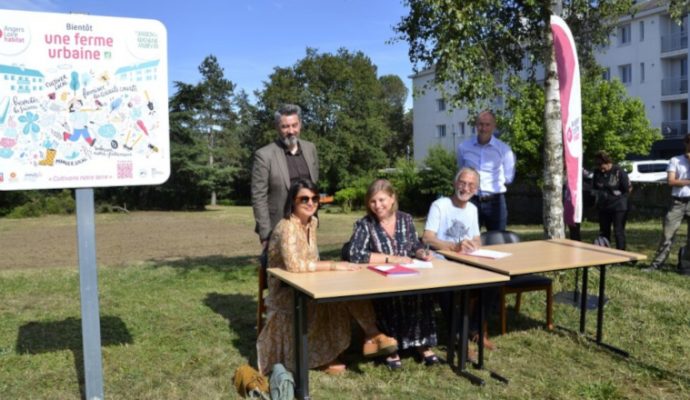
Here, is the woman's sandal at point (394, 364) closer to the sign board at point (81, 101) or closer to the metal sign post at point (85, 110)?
the metal sign post at point (85, 110)

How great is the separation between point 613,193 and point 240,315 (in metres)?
5.60

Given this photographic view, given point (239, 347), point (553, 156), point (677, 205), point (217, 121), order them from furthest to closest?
point (217, 121), point (677, 205), point (553, 156), point (239, 347)

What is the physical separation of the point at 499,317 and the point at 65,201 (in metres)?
29.8

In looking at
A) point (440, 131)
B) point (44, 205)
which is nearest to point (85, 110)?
point (44, 205)

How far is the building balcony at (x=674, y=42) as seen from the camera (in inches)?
1274

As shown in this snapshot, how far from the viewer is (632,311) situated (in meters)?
5.74

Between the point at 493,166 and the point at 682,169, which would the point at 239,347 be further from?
the point at 682,169

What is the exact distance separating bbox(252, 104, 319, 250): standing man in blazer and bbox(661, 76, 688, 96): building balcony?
112 ft

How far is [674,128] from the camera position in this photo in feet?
109

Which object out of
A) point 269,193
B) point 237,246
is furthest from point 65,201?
point 269,193

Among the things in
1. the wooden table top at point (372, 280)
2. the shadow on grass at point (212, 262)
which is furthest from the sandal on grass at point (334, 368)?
the shadow on grass at point (212, 262)

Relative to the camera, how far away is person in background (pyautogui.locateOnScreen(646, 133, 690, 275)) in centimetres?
744

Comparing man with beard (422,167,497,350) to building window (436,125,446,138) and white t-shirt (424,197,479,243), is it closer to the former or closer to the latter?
white t-shirt (424,197,479,243)

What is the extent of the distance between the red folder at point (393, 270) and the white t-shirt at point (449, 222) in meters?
1.03
